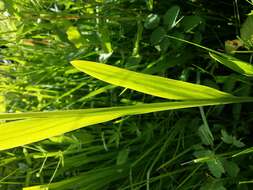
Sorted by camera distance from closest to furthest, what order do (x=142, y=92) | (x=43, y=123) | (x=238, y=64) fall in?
(x=43, y=123) < (x=238, y=64) < (x=142, y=92)

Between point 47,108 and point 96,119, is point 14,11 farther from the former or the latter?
point 96,119

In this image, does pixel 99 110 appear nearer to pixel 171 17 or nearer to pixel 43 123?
pixel 43 123

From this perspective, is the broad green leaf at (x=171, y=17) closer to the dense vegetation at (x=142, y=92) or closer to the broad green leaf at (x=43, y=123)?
the dense vegetation at (x=142, y=92)

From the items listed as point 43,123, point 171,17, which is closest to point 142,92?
point 171,17

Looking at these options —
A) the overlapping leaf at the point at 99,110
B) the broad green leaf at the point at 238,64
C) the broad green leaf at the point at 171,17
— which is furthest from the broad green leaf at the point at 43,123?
the broad green leaf at the point at 171,17

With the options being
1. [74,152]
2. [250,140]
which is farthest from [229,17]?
[74,152]

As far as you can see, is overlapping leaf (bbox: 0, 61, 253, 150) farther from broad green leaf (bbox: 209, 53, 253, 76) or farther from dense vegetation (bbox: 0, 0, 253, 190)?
dense vegetation (bbox: 0, 0, 253, 190)
